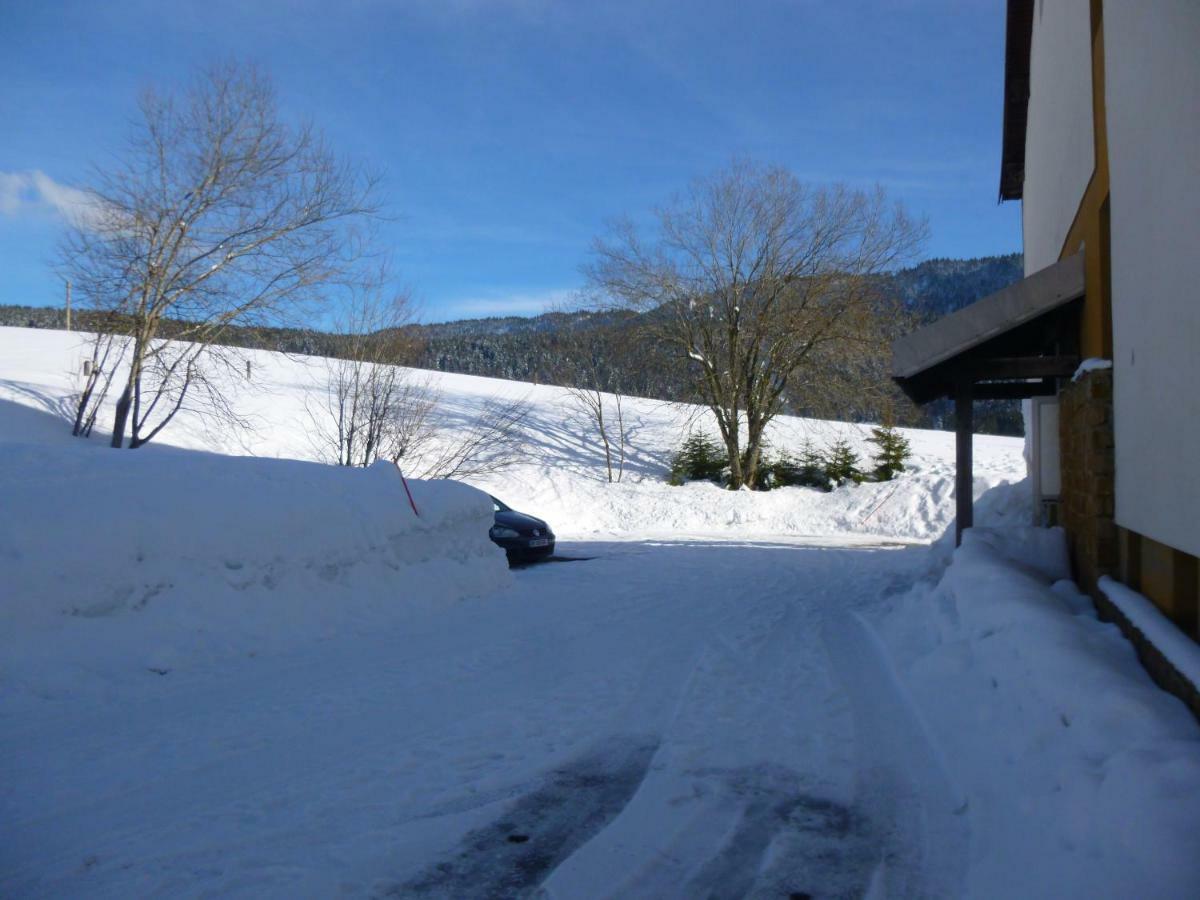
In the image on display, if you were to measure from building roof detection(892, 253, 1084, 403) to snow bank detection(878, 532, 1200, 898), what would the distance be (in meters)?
2.85

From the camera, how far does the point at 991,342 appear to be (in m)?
10.5

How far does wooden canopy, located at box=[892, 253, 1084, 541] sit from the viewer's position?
8719 mm

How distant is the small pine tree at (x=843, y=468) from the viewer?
1185 inches

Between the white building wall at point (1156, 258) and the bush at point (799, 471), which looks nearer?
the white building wall at point (1156, 258)

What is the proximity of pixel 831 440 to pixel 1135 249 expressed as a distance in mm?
29288

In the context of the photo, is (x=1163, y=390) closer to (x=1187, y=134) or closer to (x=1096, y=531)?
(x=1187, y=134)

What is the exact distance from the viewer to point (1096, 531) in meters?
7.15

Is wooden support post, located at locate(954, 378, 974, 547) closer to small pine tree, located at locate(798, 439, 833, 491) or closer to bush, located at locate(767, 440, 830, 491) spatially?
small pine tree, located at locate(798, 439, 833, 491)

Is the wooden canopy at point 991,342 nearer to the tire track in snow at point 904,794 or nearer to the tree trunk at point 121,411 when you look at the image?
the tire track in snow at point 904,794

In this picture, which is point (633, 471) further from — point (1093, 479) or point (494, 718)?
point (494, 718)

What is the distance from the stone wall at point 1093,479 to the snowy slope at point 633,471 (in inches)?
581

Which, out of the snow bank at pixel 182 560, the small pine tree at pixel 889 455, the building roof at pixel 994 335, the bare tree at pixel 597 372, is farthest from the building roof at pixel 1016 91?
the bare tree at pixel 597 372

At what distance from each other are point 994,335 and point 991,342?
5.06 ft

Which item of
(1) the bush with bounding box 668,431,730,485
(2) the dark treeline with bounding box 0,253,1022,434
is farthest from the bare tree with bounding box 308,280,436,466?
(1) the bush with bounding box 668,431,730,485
